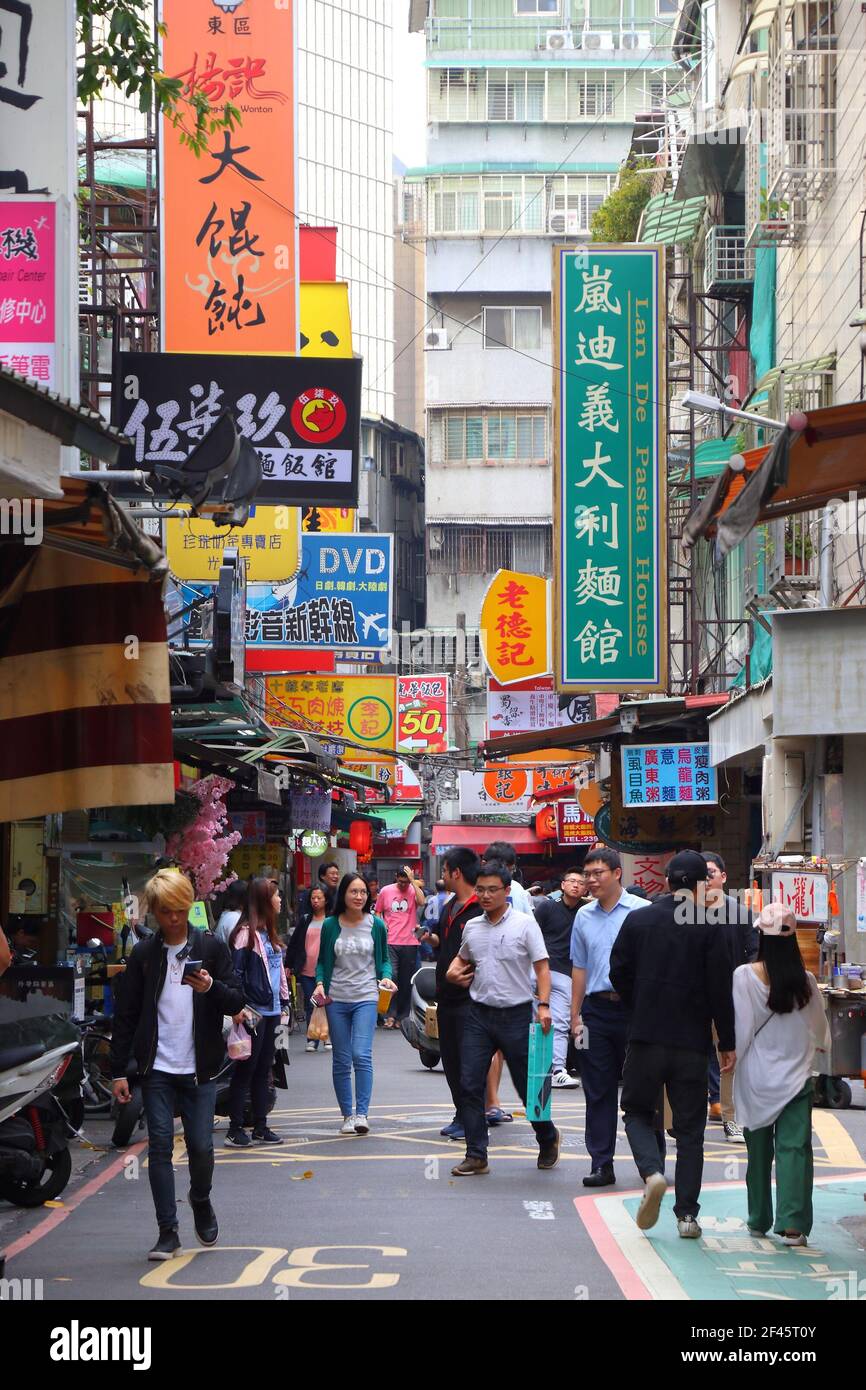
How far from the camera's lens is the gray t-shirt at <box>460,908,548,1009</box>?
37.6ft

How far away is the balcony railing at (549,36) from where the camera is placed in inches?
2354

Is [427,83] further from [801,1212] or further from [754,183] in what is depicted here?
[801,1212]

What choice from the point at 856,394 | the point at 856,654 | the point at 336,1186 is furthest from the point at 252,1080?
the point at 856,394

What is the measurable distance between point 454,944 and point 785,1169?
3.95 m

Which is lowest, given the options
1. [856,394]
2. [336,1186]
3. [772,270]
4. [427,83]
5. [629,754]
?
[336,1186]

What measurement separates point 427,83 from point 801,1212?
5539cm

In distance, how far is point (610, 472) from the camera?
2220cm

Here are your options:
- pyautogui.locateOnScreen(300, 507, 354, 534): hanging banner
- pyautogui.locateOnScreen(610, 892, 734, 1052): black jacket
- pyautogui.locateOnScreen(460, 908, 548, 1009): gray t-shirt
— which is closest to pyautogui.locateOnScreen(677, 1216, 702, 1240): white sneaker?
pyautogui.locateOnScreen(610, 892, 734, 1052): black jacket

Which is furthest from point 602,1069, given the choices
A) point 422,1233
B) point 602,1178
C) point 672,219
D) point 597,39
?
point 597,39

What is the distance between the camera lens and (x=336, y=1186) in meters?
10.9

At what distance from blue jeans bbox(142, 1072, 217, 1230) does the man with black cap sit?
2.08 metres

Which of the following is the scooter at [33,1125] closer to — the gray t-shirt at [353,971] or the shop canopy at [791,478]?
the gray t-shirt at [353,971]

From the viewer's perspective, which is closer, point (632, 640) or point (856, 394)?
point (856, 394)

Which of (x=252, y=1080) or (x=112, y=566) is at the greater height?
(x=112, y=566)
